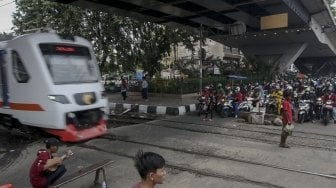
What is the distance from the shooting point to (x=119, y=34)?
1128 inches

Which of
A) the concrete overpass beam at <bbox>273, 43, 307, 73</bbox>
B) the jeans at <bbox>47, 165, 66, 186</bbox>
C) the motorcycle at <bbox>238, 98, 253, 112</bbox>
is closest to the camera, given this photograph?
the jeans at <bbox>47, 165, 66, 186</bbox>

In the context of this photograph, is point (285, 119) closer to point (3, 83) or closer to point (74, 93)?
point (74, 93)

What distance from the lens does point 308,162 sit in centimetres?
940

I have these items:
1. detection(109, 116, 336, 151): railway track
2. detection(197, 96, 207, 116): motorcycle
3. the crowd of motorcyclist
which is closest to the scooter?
the crowd of motorcyclist

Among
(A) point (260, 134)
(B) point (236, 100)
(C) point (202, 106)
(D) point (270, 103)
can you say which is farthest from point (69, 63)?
(D) point (270, 103)

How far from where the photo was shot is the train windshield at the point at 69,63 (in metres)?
10.3

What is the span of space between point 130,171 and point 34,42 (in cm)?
425

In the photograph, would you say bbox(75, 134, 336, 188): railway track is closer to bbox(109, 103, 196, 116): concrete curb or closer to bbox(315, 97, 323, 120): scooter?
bbox(109, 103, 196, 116): concrete curb

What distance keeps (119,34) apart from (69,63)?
60.1 ft

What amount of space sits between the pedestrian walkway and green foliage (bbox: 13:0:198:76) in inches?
Answer: 133

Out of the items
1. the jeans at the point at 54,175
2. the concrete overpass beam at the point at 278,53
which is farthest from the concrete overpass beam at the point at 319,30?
the jeans at the point at 54,175

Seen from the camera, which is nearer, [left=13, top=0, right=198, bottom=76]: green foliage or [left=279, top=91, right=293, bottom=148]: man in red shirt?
[left=279, top=91, right=293, bottom=148]: man in red shirt

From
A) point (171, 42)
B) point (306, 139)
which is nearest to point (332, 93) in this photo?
point (306, 139)

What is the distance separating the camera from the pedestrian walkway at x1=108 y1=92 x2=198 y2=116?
18834mm
